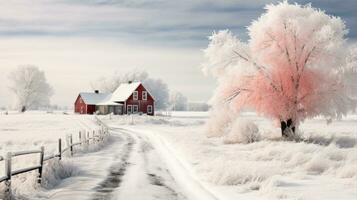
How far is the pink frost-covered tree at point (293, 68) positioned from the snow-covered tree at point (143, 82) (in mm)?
102146

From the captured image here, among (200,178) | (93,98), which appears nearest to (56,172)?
(200,178)

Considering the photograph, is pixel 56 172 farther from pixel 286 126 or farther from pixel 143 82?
pixel 143 82

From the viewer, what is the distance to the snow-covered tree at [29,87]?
125m

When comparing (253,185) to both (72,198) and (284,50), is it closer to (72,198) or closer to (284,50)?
(72,198)

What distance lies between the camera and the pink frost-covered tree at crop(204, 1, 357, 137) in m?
36.8

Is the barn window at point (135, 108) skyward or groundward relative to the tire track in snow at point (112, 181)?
skyward

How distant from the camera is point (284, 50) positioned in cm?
3722

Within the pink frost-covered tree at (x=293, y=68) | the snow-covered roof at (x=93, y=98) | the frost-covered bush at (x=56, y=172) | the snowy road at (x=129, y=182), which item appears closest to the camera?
the snowy road at (x=129, y=182)

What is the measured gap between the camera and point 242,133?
3756 cm

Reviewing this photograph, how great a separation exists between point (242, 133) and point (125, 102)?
58582mm

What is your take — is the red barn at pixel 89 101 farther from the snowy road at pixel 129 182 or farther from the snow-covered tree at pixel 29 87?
the snowy road at pixel 129 182

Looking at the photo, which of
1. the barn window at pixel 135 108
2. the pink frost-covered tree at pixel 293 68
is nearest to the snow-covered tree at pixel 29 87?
the barn window at pixel 135 108

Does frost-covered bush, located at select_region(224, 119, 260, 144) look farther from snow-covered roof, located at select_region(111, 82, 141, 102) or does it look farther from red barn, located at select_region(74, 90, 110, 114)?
red barn, located at select_region(74, 90, 110, 114)

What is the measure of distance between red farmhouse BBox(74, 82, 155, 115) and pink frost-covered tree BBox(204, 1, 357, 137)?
57.6 m
